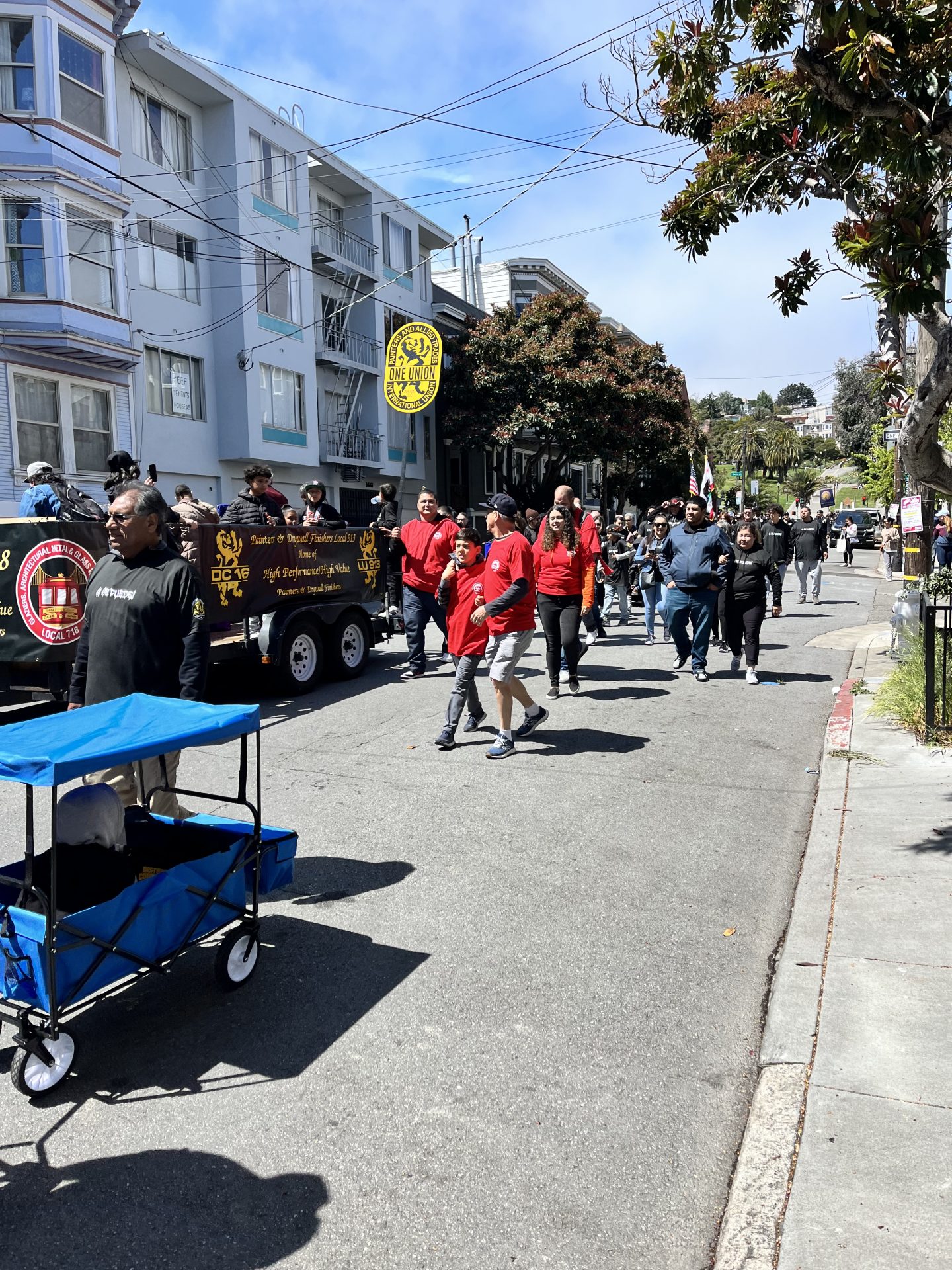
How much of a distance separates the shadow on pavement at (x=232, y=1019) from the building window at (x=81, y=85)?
779 inches

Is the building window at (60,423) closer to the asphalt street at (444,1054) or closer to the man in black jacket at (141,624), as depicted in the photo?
the asphalt street at (444,1054)

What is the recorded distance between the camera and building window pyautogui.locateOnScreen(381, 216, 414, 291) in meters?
32.0

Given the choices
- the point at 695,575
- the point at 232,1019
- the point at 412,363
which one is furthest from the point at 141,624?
the point at 412,363

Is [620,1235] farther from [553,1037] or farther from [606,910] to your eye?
[606,910]

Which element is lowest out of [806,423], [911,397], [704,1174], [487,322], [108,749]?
[704,1174]

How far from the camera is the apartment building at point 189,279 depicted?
1877 centimetres

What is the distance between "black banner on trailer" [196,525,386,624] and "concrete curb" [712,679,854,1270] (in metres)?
5.72

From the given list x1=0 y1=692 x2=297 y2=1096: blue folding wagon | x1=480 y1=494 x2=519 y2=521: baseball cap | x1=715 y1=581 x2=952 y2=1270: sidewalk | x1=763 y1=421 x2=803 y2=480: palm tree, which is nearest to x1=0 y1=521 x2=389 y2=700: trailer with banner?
x1=0 y1=692 x2=297 y2=1096: blue folding wagon

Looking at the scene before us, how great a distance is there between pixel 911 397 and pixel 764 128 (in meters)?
2.50

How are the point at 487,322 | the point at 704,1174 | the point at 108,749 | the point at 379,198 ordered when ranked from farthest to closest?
the point at 487,322 → the point at 379,198 → the point at 108,749 → the point at 704,1174

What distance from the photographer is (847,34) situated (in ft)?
16.7

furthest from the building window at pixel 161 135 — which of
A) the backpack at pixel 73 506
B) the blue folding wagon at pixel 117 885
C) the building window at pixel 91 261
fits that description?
the blue folding wagon at pixel 117 885

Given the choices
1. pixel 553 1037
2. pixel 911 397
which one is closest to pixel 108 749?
pixel 553 1037

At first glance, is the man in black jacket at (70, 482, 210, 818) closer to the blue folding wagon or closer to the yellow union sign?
the blue folding wagon
